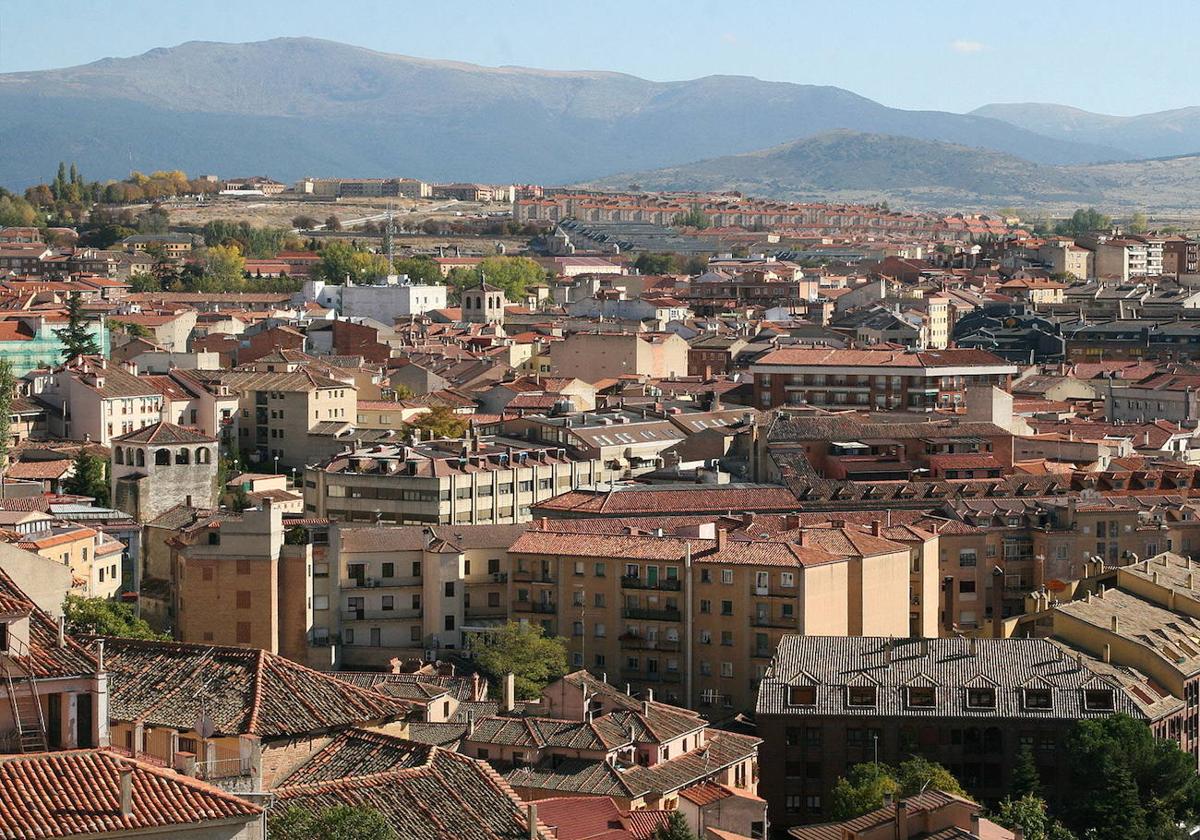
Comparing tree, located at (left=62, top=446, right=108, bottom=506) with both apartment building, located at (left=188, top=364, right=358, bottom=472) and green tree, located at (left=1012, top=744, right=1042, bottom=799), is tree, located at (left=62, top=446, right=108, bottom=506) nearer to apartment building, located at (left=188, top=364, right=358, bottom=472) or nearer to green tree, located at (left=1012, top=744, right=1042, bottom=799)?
apartment building, located at (left=188, top=364, right=358, bottom=472)

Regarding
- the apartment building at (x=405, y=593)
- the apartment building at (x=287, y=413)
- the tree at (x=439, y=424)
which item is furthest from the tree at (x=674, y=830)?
the apartment building at (x=287, y=413)

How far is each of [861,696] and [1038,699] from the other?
8.86ft

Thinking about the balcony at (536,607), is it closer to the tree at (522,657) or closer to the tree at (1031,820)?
the tree at (522,657)

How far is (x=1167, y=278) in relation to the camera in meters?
130

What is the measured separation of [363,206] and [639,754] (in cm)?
15574

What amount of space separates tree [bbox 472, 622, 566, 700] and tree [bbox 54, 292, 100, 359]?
42871 mm

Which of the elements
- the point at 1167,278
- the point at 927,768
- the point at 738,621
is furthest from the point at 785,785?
the point at 1167,278

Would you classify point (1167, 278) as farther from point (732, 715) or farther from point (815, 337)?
point (732, 715)

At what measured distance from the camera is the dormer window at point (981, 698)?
1435 inches

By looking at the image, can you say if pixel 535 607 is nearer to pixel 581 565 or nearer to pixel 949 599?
pixel 581 565

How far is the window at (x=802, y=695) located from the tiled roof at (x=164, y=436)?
26079mm

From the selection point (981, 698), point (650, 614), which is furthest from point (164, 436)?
point (981, 698)

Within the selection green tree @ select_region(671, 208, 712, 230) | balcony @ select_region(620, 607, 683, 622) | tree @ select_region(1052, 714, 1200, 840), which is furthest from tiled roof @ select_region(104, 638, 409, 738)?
green tree @ select_region(671, 208, 712, 230)

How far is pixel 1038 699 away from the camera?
120 ft
